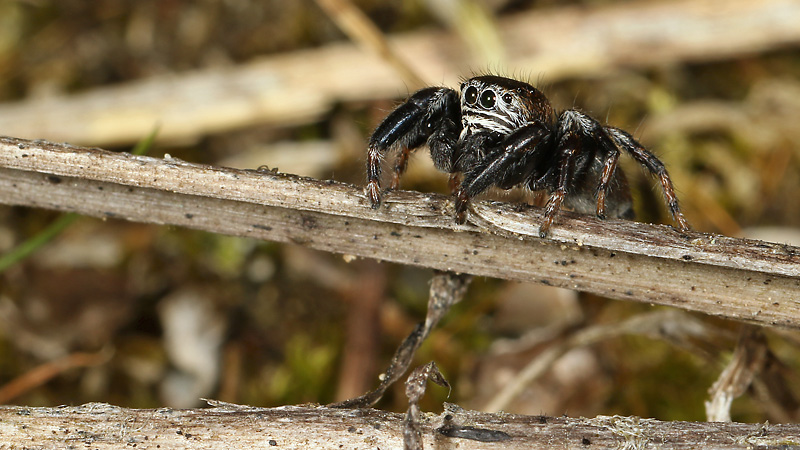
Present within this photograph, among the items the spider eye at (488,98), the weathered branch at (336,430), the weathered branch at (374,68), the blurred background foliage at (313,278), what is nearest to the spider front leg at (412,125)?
the spider eye at (488,98)

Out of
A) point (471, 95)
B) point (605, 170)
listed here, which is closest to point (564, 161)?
point (605, 170)

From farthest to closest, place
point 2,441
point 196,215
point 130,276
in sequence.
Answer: point 130,276 → point 196,215 → point 2,441

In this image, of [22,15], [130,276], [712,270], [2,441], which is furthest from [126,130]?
[712,270]

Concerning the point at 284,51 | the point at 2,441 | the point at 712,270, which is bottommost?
the point at 2,441

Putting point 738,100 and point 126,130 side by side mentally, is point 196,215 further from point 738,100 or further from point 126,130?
point 738,100

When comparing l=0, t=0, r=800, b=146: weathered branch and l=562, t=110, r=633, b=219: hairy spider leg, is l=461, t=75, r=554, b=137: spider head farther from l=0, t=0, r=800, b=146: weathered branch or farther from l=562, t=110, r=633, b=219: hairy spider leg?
l=0, t=0, r=800, b=146: weathered branch

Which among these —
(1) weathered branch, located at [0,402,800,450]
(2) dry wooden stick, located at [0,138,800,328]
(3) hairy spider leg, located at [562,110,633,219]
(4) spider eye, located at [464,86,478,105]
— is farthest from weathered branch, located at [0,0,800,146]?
(1) weathered branch, located at [0,402,800,450]

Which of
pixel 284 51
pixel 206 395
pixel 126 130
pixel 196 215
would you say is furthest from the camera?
pixel 284 51
